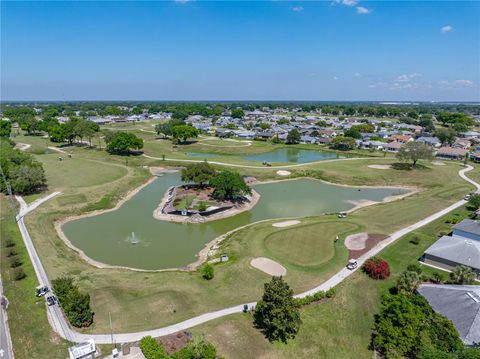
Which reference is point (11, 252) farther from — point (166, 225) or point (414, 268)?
point (414, 268)

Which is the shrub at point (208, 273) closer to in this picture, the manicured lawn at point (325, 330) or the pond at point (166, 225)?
the pond at point (166, 225)

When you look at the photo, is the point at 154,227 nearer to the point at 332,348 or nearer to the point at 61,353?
the point at 61,353

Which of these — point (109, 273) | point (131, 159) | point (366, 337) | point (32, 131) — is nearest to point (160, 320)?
point (109, 273)

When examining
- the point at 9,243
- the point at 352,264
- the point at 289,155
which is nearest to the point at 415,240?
the point at 352,264

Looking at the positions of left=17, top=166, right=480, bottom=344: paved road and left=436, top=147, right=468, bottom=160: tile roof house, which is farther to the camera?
left=436, top=147, right=468, bottom=160: tile roof house

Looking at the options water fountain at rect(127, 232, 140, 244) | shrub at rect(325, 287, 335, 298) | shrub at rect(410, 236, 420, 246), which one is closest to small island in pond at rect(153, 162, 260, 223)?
water fountain at rect(127, 232, 140, 244)

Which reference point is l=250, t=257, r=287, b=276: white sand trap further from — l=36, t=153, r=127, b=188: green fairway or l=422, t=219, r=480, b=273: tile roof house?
l=36, t=153, r=127, b=188: green fairway

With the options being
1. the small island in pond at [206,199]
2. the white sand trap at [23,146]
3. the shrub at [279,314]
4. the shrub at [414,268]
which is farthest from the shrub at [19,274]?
the white sand trap at [23,146]
